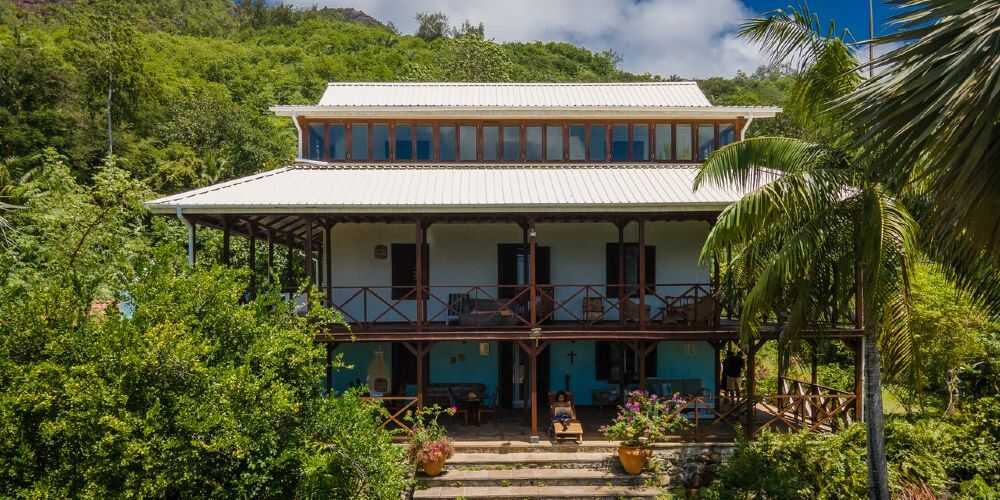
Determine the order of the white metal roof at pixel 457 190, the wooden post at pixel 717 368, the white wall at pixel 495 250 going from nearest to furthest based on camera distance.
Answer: the white metal roof at pixel 457 190 → the wooden post at pixel 717 368 → the white wall at pixel 495 250

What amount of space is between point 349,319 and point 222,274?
4950 mm

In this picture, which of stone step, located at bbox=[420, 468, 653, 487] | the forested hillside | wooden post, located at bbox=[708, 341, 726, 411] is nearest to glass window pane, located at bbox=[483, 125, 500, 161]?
wooden post, located at bbox=[708, 341, 726, 411]

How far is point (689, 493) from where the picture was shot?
1108cm

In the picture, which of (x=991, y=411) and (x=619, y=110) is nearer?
(x=991, y=411)

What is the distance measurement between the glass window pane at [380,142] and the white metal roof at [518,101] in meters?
0.47

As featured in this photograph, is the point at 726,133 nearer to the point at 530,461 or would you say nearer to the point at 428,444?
the point at 530,461

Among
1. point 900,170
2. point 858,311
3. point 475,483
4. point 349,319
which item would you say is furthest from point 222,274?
point 858,311

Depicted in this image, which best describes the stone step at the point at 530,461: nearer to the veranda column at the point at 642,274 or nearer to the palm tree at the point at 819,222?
the veranda column at the point at 642,274

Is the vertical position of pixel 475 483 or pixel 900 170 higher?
pixel 900 170

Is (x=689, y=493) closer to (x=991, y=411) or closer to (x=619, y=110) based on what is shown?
(x=991, y=411)

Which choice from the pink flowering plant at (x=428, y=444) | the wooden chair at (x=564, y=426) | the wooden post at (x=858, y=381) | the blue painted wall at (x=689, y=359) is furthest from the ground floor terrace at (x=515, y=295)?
the pink flowering plant at (x=428, y=444)

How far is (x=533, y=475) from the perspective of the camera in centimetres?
1141

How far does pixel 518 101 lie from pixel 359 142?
17.2ft

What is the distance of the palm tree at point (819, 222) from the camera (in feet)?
29.1
